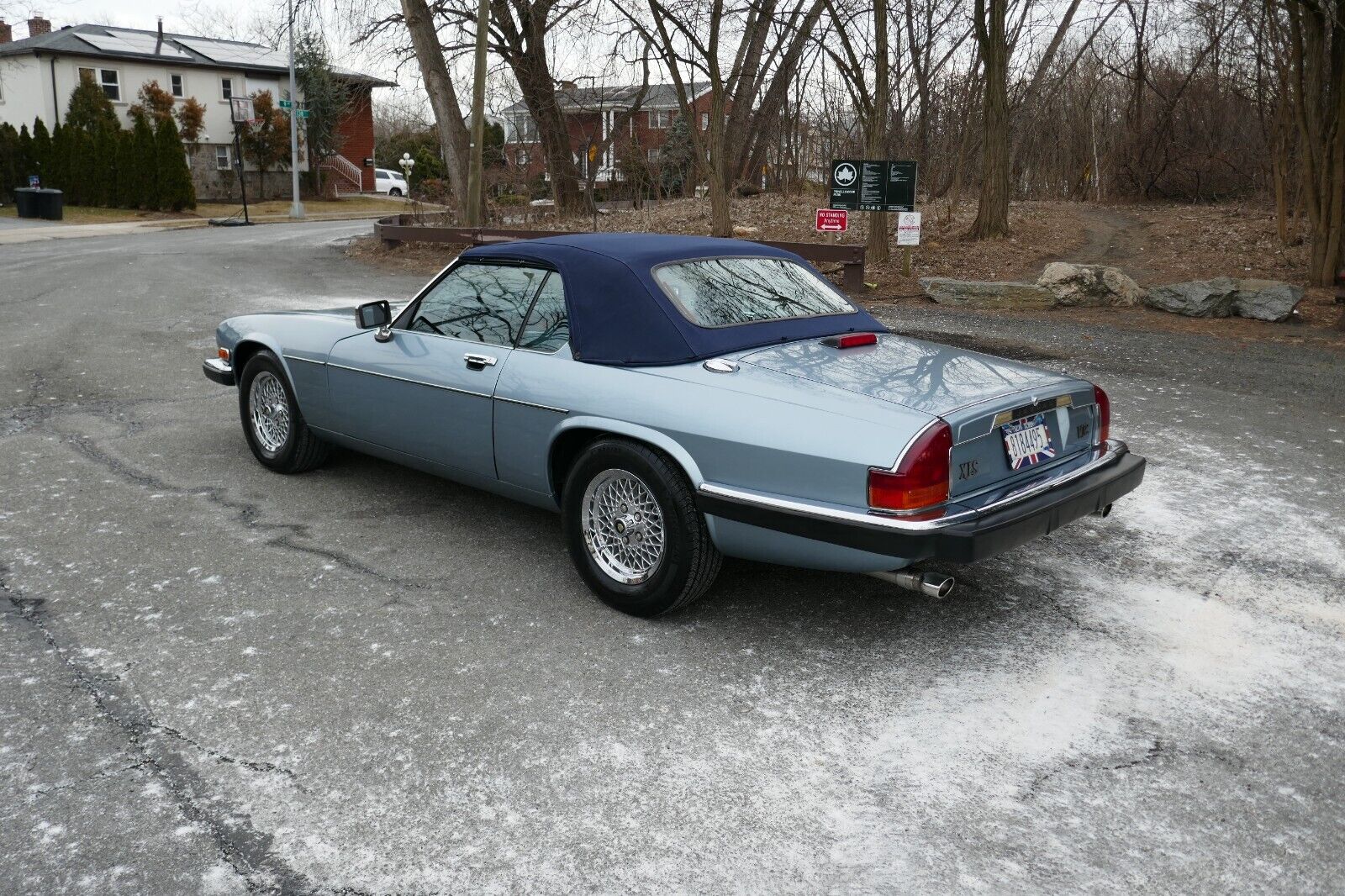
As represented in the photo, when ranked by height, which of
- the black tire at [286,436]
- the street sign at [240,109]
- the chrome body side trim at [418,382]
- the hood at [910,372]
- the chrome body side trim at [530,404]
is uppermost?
the street sign at [240,109]

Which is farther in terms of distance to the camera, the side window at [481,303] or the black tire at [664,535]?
the side window at [481,303]

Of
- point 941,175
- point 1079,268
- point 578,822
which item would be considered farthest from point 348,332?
point 941,175

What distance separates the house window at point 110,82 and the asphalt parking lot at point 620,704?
4558 centimetres

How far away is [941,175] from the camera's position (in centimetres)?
2934

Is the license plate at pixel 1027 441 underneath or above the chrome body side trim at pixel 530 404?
underneath

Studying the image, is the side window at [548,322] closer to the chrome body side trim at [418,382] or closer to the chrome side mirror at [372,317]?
the chrome body side trim at [418,382]

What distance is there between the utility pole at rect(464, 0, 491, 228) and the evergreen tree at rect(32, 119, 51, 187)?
86.9 feet

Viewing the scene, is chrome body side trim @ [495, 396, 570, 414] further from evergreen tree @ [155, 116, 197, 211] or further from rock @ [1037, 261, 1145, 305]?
evergreen tree @ [155, 116, 197, 211]

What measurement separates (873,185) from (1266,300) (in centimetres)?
516

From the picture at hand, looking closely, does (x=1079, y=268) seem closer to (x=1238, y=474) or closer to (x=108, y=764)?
(x=1238, y=474)

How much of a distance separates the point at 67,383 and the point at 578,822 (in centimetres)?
724

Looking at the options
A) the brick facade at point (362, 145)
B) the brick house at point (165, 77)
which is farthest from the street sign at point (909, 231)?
the brick facade at point (362, 145)

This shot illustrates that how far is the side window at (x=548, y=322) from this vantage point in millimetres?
4539

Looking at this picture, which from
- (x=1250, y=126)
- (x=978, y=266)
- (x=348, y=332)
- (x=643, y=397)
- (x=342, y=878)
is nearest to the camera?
(x=342, y=878)
